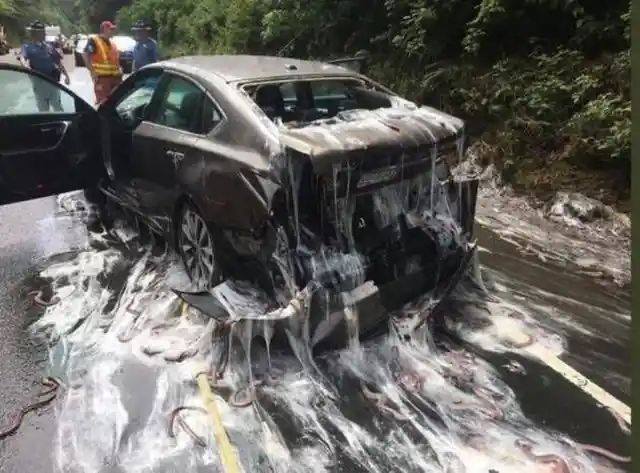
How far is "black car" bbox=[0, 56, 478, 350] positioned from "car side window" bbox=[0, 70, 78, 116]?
13 cm

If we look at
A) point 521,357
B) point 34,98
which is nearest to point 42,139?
point 34,98

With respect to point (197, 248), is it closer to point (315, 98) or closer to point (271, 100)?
point (271, 100)

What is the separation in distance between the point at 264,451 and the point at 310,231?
130 centimetres

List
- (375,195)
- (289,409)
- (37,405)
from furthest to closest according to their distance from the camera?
1. (375,195)
2. (37,405)
3. (289,409)

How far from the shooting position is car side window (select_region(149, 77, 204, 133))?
4715 millimetres

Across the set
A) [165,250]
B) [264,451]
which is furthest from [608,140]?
[264,451]

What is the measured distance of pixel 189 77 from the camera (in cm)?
484

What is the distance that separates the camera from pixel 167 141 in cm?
494

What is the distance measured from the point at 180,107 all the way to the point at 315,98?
105 cm

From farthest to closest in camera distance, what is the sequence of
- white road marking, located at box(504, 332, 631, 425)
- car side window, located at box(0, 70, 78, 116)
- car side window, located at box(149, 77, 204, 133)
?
car side window, located at box(0, 70, 78, 116) → car side window, located at box(149, 77, 204, 133) → white road marking, located at box(504, 332, 631, 425)

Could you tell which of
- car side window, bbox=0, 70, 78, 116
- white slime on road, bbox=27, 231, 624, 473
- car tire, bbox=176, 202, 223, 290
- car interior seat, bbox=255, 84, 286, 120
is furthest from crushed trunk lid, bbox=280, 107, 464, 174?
car side window, bbox=0, 70, 78, 116

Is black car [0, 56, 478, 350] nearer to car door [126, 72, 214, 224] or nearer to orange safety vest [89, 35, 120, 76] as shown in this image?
car door [126, 72, 214, 224]

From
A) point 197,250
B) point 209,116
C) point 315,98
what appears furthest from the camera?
point 315,98

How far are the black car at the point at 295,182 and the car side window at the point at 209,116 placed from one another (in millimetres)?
15
